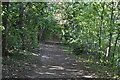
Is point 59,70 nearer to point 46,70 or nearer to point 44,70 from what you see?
point 46,70

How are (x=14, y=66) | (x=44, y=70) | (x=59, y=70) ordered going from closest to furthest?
(x=14, y=66)
(x=44, y=70)
(x=59, y=70)

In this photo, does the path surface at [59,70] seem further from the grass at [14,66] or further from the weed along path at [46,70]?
the grass at [14,66]

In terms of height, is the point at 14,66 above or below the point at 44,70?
Result: above

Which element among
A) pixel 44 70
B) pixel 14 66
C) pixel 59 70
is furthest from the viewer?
pixel 59 70

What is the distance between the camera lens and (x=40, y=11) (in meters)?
11.1

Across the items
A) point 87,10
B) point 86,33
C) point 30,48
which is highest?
point 87,10

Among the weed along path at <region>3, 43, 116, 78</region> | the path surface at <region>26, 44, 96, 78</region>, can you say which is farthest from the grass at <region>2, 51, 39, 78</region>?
the path surface at <region>26, 44, 96, 78</region>

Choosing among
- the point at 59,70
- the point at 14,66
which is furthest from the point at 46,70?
the point at 14,66

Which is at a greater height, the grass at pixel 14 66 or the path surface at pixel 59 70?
the grass at pixel 14 66

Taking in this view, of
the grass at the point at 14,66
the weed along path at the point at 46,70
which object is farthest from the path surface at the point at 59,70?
the grass at the point at 14,66

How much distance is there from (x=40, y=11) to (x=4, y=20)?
2395 mm

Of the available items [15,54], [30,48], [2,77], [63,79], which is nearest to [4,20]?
[15,54]

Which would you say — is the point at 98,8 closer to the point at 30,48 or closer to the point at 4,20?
the point at 4,20

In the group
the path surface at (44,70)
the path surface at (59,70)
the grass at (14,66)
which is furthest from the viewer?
the path surface at (59,70)
